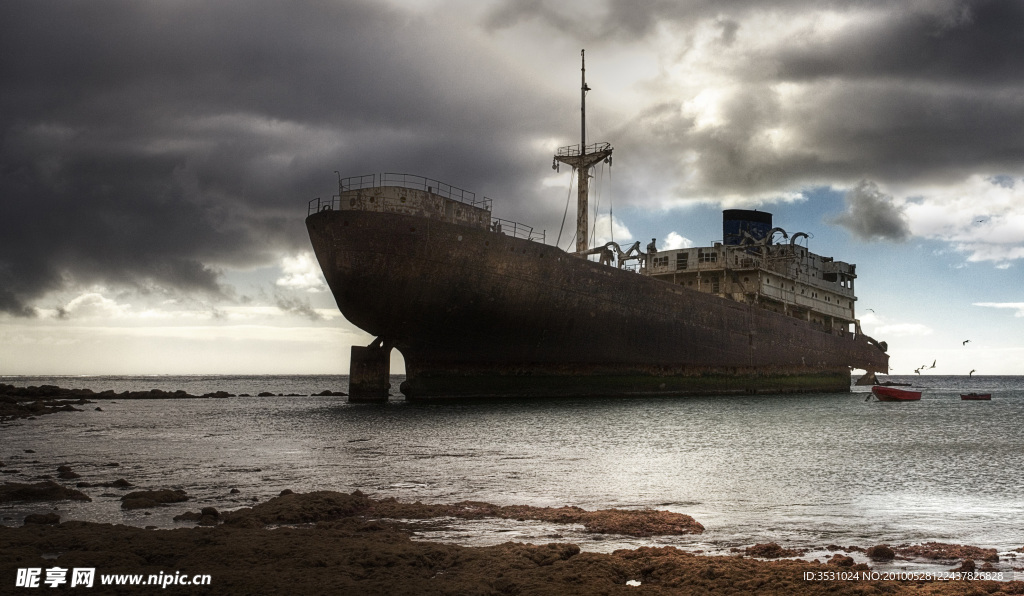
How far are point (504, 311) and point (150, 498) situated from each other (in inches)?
682

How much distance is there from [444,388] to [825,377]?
32768 millimetres

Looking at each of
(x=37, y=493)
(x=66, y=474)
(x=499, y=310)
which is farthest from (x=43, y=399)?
(x=37, y=493)

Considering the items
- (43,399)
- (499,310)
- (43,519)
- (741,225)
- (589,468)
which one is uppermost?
(741,225)

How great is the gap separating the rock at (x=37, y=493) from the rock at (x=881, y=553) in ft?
24.9

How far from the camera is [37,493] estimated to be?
765 cm

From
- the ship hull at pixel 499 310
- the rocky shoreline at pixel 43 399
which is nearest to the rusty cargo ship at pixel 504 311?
the ship hull at pixel 499 310

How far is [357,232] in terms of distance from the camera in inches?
890

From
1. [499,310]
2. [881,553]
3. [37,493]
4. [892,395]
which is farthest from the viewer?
[892,395]

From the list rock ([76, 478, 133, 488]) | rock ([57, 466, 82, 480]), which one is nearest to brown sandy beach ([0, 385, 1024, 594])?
rock ([76, 478, 133, 488])

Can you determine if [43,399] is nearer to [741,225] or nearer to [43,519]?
[43,519]

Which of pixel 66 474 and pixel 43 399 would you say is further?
pixel 43 399

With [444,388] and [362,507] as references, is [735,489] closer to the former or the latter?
[362,507]

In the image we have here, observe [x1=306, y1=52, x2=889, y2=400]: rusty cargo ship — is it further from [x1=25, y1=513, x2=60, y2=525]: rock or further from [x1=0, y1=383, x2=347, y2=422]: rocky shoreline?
[x1=25, y1=513, x2=60, y2=525]: rock

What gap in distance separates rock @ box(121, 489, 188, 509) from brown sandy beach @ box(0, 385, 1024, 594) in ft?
3.46
